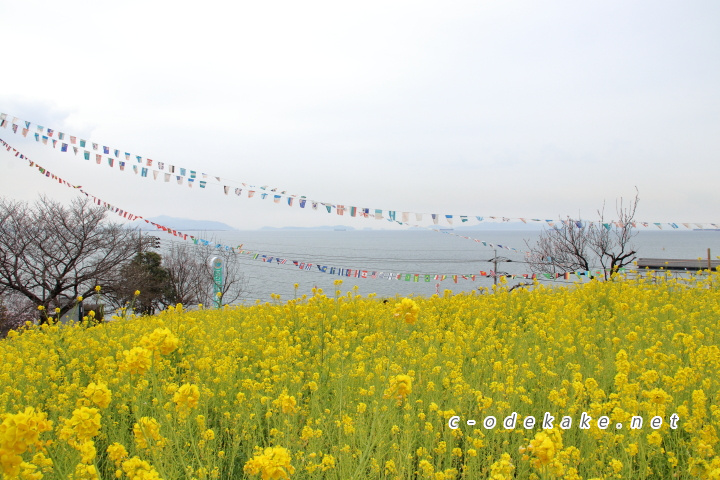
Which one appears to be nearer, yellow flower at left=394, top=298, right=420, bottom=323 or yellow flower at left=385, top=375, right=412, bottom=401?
yellow flower at left=385, top=375, right=412, bottom=401

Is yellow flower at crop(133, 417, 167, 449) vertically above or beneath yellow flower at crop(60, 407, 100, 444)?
beneath

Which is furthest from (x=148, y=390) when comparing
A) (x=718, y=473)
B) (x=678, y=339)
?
(x=678, y=339)

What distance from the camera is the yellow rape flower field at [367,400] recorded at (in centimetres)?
227

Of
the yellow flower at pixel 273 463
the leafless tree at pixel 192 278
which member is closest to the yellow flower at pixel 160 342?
the yellow flower at pixel 273 463

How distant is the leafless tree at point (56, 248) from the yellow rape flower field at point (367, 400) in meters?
21.3

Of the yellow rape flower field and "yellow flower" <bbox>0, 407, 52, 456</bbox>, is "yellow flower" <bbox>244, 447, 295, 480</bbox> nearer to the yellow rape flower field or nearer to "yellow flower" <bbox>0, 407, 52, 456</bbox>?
the yellow rape flower field

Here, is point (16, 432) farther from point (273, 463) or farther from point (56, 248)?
point (56, 248)

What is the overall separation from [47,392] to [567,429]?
3739 millimetres

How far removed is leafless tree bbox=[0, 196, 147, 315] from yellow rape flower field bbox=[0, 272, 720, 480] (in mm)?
21265

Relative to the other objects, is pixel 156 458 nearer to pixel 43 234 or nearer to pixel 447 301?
pixel 447 301

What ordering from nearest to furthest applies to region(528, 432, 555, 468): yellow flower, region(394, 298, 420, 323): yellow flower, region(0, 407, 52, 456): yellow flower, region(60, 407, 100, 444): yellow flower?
region(0, 407, 52, 456): yellow flower < region(528, 432, 555, 468): yellow flower < region(60, 407, 100, 444): yellow flower < region(394, 298, 420, 323): yellow flower

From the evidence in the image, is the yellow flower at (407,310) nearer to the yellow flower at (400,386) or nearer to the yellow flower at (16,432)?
the yellow flower at (400,386)

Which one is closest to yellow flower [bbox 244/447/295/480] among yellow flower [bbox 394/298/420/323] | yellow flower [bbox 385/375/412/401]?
yellow flower [bbox 385/375/412/401]

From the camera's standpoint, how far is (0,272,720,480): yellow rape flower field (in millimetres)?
2270
